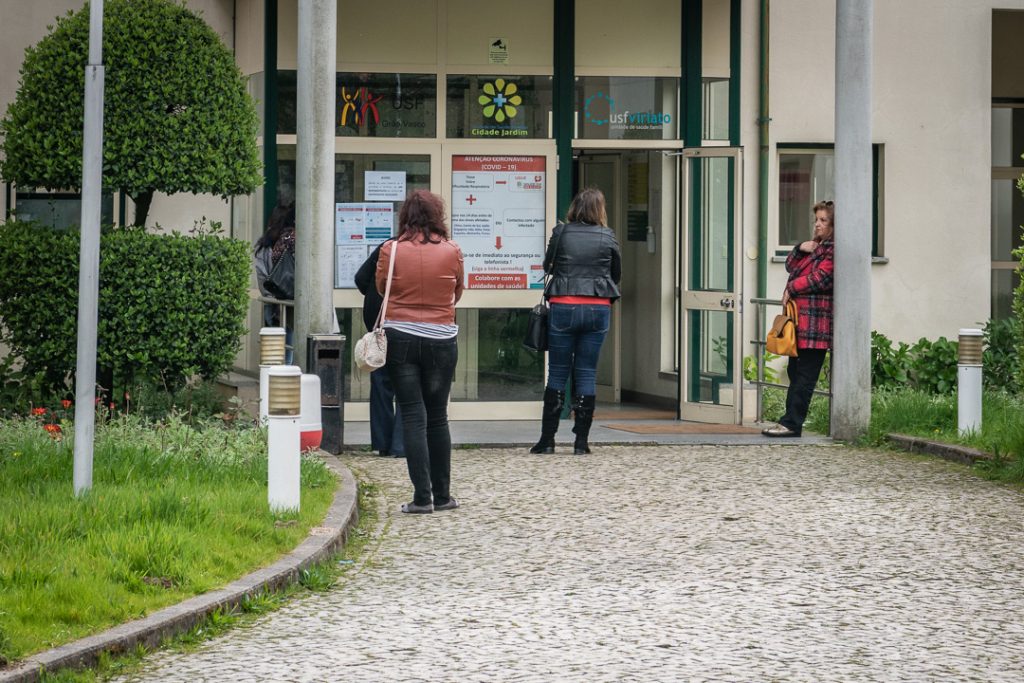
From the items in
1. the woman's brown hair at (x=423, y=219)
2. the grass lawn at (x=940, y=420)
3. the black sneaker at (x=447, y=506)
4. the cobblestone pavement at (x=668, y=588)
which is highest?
the woman's brown hair at (x=423, y=219)

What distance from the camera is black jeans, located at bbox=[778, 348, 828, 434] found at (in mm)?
12711

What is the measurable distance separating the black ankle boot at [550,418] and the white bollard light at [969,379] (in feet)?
10.1

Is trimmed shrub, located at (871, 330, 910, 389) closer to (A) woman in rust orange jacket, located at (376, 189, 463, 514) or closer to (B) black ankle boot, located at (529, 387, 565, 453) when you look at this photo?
(B) black ankle boot, located at (529, 387, 565, 453)

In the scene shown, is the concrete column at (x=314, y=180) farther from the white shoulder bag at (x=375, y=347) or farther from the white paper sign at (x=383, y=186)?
the white shoulder bag at (x=375, y=347)

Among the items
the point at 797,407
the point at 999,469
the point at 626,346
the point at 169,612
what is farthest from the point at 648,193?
the point at 169,612

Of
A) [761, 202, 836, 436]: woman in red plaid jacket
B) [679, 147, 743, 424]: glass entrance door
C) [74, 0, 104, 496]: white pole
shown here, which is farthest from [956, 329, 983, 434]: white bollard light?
[74, 0, 104, 496]: white pole

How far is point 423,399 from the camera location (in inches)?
354

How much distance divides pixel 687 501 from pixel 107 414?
4.00 metres

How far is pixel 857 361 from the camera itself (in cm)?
1250

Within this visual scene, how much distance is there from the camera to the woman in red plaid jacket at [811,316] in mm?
12656

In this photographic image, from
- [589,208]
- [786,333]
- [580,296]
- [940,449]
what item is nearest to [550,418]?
[580,296]

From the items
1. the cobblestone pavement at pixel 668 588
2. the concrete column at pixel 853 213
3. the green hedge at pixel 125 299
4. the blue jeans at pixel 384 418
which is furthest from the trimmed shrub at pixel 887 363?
the green hedge at pixel 125 299

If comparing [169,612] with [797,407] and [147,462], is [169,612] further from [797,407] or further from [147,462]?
[797,407]

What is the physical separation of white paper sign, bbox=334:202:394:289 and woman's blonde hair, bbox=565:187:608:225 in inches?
103
